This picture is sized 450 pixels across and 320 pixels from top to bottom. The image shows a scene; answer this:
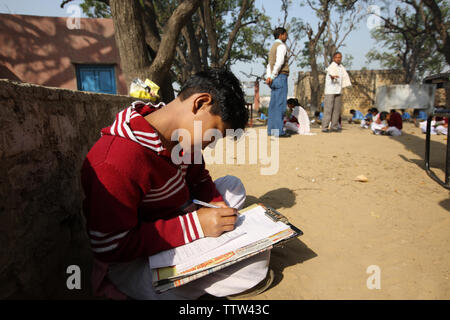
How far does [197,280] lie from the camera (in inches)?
48.3

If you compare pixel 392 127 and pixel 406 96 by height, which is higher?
pixel 406 96

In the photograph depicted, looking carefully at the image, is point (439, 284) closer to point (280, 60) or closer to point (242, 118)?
point (242, 118)

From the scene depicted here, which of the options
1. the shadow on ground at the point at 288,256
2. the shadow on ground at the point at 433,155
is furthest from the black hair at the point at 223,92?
the shadow on ground at the point at 433,155

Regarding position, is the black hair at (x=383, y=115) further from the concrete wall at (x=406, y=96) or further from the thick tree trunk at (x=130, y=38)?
the concrete wall at (x=406, y=96)

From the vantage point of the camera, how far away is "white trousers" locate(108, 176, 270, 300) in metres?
1.17

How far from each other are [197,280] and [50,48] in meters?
9.79

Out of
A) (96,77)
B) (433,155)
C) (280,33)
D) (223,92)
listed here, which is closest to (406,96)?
(280,33)

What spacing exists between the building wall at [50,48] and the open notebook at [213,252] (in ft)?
29.1

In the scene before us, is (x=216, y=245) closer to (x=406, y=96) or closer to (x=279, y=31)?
(x=279, y=31)

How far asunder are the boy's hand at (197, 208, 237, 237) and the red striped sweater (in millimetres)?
37

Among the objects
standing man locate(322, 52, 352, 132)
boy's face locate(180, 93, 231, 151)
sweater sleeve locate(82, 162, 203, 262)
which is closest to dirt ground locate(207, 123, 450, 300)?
sweater sleeve locate(82, 162, 203, 262)

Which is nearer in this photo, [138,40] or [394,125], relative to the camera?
[138,40]

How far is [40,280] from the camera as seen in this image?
1.17m

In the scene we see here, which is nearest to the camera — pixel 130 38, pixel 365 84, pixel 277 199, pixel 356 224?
pixel 356 224
